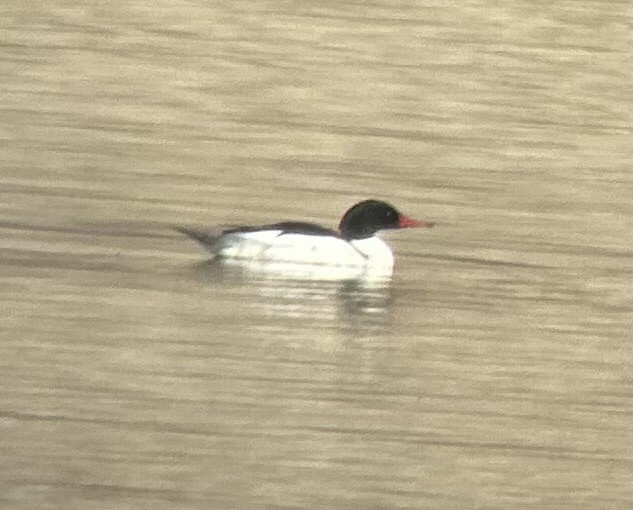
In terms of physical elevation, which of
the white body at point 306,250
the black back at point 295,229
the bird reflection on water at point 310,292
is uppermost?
the black back at point 295,229

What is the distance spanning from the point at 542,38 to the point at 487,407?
1.83 meters

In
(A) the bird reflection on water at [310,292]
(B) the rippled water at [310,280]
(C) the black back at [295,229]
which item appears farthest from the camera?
(C) the black back at [295,229]

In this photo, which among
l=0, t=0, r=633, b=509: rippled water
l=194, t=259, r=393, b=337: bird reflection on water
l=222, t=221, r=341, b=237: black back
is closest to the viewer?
l=0, t=0, r=633, b=509: rippled water

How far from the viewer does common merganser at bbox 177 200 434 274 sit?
274 centimetres

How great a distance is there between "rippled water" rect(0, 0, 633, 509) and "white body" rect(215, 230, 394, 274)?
0.04m

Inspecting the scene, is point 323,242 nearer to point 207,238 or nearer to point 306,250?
point 306,250

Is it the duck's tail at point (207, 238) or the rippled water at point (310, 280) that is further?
the duck's tail at point (207, 238)

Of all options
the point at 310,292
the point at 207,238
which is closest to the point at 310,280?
the point at 310,292

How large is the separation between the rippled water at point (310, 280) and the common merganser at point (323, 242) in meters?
0.05

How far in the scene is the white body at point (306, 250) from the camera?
2.73 m

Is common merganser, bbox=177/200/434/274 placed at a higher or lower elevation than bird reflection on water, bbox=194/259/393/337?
higher

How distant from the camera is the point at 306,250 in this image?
2744 mm

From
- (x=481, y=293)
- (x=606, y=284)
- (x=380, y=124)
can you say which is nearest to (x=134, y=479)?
(x=481, y=293)

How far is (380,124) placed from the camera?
3.47 meters
